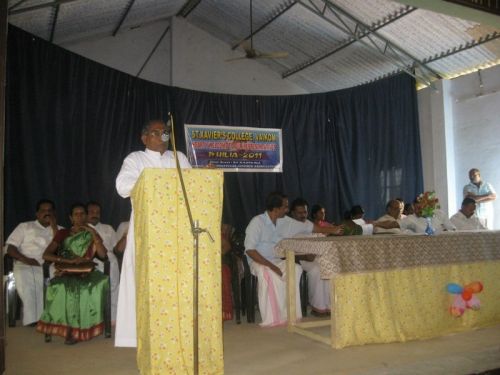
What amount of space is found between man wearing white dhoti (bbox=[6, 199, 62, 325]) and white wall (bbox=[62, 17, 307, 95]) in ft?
14.0

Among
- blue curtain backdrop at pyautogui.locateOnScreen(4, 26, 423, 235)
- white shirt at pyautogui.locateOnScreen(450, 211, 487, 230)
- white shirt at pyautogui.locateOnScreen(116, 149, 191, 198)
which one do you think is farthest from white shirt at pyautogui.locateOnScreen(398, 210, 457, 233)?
white shirt at pyautogui.locateOnScreen(116, 149, 191, 198)

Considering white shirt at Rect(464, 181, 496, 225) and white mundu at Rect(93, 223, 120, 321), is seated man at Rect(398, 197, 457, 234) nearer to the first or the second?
white shirt at Rect(464, 181, 496, 225)

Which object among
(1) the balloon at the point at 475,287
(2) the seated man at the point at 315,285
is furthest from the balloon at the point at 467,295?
(2) the seated man at the point at 315,285

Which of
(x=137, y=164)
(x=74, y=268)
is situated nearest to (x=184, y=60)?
(x=74, y=268)

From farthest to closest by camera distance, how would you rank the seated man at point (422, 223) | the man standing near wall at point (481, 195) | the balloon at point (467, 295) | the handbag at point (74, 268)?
the man standing near wall at point (481, 195)
the seated man at point (422, 223)
the balloon at point (467, 295)
the handbag at point (74, 268)

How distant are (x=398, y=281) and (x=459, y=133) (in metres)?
5.30

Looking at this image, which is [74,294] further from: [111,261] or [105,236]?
[105,236]

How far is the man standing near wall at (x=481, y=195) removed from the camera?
7.37m

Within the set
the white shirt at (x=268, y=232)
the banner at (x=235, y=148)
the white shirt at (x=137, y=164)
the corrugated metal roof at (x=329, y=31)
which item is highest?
the corrugated metal roof at (x=329, y=31)

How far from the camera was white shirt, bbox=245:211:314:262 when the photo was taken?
4.78 meters

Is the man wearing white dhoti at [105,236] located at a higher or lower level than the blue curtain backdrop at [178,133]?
lower

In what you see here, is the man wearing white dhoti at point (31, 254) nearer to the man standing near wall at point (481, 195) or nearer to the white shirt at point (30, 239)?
the white shirt at point (30, 239)

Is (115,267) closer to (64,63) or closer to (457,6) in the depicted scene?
(64,63)

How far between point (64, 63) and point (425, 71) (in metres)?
5.90
